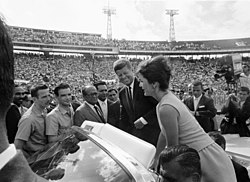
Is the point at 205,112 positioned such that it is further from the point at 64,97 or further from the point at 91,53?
the point at 91,53

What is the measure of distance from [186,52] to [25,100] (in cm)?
5044

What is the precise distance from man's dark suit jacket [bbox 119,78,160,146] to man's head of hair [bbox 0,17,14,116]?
2.36m

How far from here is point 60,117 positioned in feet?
Answer: 11.3

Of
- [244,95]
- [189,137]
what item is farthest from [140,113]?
[244,95]

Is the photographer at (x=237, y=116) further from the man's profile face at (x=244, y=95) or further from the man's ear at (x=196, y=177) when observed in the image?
the man's ear at (x=196, y=177)

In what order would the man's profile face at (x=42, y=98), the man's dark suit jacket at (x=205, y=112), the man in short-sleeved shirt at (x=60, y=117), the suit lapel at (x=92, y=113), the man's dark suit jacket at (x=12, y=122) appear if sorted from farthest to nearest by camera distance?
1. the man's dark suit jacket at (x=205, y=112)
2. the suit lapel at (x=92, y=113)
3. the man's dark suit jacket at (x=12, y=122)
4. the man's profile face at (x=42, y=98)
5. the man in short-sleeved shirt at (x=60, y=117)

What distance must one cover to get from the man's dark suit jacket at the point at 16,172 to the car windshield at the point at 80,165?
0.69 metres

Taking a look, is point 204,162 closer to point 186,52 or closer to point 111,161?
point 111,161

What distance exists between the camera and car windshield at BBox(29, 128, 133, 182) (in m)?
1.40

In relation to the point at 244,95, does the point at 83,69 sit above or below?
above

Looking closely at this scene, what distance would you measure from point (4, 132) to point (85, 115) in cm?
319

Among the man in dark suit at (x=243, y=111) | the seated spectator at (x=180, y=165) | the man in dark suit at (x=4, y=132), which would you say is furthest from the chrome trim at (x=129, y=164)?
the man in dark suit at (x=243, y=111)

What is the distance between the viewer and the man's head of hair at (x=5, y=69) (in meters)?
0.71

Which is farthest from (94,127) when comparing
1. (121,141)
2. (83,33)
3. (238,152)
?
(83,33)
